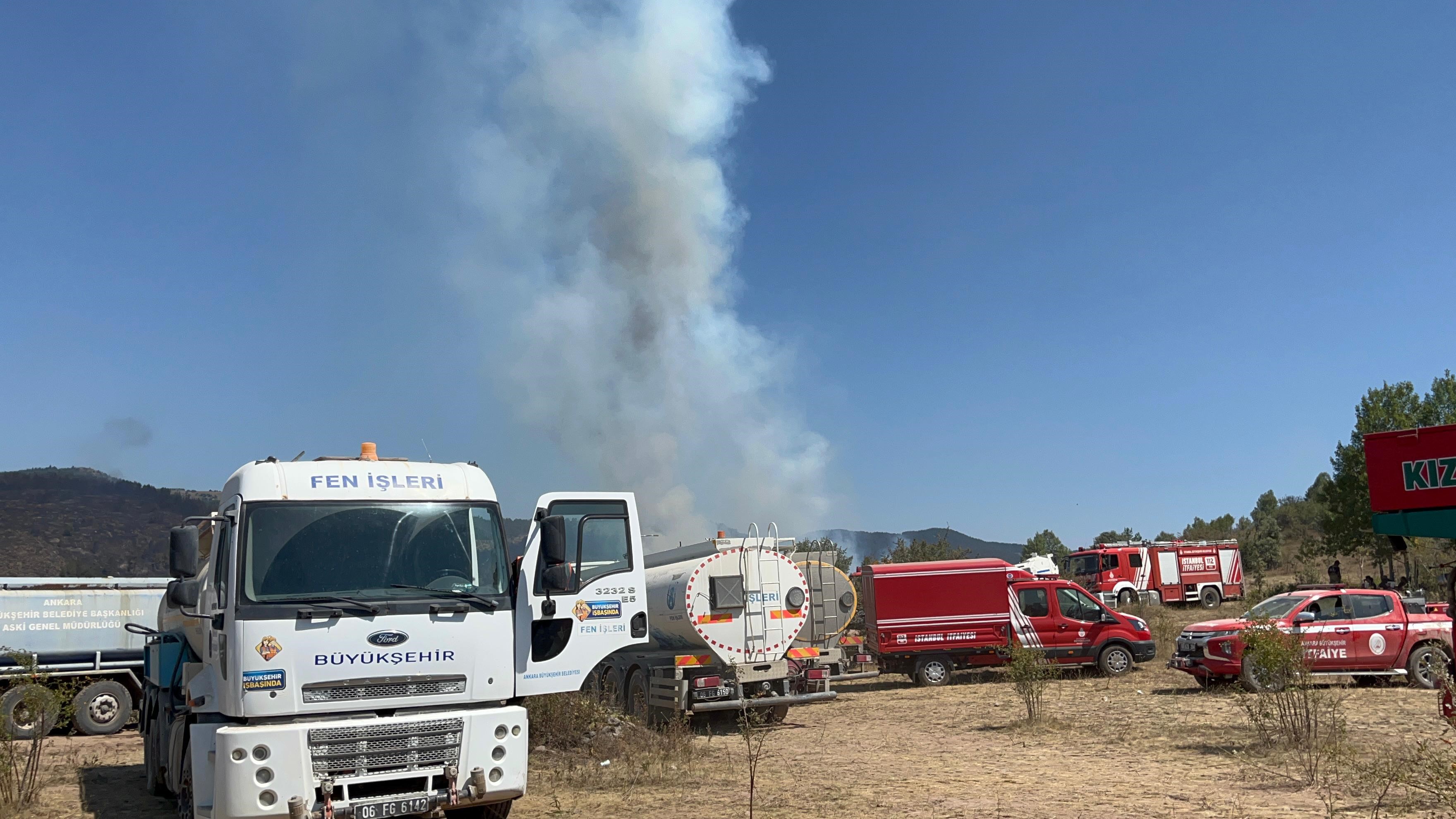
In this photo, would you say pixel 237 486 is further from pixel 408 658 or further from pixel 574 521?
pixel 574 521

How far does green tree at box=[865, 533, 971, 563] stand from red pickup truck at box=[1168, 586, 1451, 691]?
27353 millimetres

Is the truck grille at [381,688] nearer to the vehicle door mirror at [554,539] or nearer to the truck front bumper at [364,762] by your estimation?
the truck front bumper at [364,762]

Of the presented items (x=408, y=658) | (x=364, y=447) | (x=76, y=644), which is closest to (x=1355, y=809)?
(x=408, y=658)

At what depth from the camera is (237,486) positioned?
27.2 feet

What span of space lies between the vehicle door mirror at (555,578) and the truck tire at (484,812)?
1776 mm

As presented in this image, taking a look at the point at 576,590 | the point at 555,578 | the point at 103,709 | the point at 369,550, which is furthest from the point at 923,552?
the point at 369,550

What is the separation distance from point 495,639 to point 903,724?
9755 millimetres

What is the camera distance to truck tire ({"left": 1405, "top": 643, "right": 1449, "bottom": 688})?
17.7 m

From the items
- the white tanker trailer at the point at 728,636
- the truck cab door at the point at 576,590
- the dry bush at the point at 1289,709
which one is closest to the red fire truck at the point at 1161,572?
the white tanker trailer at the point at 728,636

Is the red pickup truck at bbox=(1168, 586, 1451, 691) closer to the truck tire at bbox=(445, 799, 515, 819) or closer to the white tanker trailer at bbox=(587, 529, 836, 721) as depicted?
the white tanker trailer at bbox=(587, 529, 836, 721)

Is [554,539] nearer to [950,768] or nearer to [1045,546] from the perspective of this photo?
[950,768]

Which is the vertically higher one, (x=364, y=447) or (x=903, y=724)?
(x=364, y=447)

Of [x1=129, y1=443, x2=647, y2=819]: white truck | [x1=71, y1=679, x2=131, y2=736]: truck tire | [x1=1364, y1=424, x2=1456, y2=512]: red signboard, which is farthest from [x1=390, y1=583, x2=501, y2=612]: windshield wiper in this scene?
[x1=71, y1=679, x2=131, y2=736]: truck tire

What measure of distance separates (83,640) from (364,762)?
14.0m
